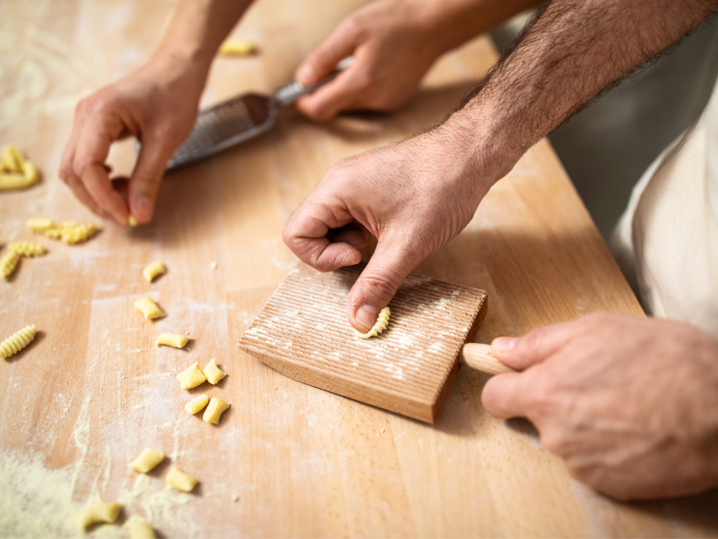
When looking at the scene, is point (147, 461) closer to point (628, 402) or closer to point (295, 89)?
point (628, 402)

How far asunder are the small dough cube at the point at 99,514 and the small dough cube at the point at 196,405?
0.67 feet

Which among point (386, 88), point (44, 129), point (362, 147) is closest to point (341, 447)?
point (362, 147)

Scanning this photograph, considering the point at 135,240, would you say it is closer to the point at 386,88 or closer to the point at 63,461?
the point at 63,461

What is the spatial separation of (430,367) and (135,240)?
2.98ft

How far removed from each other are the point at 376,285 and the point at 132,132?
865mm

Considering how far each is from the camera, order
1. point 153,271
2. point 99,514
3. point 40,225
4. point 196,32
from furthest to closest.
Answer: point 196,32 → point 40,225 → point 153,271 → point 99,514

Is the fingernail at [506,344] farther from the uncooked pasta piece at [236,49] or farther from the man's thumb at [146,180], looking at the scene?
the uncooked pasta piece at [236,49]

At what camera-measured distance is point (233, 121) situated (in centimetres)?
166

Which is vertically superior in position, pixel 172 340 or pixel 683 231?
pixel 683 231

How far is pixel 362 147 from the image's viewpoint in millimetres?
1610

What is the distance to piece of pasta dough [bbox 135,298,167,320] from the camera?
1.21m

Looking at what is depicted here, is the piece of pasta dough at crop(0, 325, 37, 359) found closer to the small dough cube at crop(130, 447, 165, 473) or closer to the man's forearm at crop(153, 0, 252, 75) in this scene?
the small dough cube at crop(130, 447, 165, 473)

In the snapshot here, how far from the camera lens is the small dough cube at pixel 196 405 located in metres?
1.04

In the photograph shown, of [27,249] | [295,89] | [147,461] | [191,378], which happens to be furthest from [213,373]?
[295,89]
